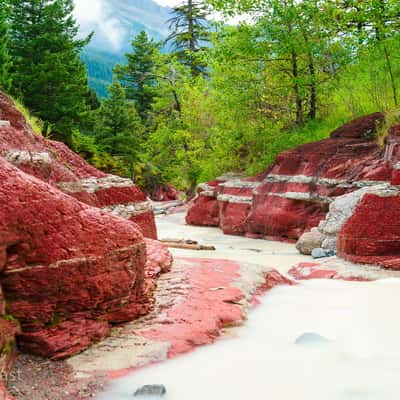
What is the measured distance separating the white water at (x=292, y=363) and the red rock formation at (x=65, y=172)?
277 cm

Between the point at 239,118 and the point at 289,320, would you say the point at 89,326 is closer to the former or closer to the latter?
the point at 289,320

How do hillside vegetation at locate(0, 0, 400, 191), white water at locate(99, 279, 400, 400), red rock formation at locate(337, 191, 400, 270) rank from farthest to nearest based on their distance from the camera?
hillside vegetation at locate(0, 0, 400, 191)
red rock formation at locate(337, 191, 400, 270)
white water at locate(99, 279, 400, 400)

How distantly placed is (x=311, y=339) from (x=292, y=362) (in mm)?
436

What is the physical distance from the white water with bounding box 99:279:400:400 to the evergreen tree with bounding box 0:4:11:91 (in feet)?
49.6

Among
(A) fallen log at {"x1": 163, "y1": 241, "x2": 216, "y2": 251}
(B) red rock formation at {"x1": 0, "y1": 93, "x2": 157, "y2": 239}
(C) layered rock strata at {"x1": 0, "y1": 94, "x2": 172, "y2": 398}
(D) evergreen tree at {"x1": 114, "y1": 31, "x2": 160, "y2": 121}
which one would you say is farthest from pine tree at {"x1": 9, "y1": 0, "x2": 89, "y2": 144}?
(D) evergreen tree at {"x1": 114, "y1": 31, "x2": 160, "y2": 121}

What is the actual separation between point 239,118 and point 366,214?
34.2 feet

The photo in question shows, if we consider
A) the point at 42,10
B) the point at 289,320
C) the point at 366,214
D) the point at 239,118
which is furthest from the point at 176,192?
the point at 289,320

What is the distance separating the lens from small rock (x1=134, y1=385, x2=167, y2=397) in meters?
3.25

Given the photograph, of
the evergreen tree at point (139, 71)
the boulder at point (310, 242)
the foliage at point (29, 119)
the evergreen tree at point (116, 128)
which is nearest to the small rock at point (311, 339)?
the foliage at point (29, 119)

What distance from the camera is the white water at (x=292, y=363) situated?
3.37m

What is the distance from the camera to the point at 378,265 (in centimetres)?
746

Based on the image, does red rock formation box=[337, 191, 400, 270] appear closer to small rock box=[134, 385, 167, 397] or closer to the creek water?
the creek water

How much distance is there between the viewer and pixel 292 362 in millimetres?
3836

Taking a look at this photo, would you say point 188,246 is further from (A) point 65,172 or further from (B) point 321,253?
(A) point 65,172
